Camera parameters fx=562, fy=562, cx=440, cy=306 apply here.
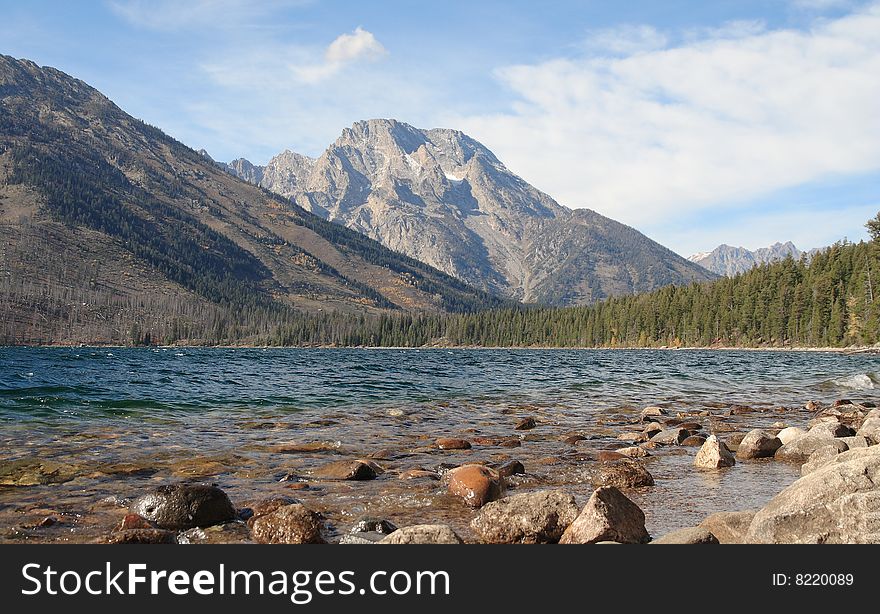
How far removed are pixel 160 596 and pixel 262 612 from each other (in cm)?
120

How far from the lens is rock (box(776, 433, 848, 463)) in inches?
659

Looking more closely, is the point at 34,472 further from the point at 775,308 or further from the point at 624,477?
the point at 775,308

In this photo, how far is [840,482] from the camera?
9.12 meters

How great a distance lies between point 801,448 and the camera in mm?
17078

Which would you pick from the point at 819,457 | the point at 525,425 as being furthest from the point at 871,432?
the point at 525,425

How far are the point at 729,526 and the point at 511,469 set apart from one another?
677 centimetres

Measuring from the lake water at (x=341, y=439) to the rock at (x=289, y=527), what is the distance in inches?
32.3

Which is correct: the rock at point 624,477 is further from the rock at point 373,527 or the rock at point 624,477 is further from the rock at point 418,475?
the rock at point 373,527

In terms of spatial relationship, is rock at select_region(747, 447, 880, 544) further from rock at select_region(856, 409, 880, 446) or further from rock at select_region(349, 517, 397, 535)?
rock at select_region(856, 409, 880, 446)

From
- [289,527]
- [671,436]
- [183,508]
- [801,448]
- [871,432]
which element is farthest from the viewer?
[671,436]

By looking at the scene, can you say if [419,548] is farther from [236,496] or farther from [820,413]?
[820,413]

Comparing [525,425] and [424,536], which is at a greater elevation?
[424,536]

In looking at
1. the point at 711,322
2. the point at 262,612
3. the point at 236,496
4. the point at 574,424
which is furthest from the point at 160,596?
the point at 711,322

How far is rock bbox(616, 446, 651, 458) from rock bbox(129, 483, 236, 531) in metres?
12.0
